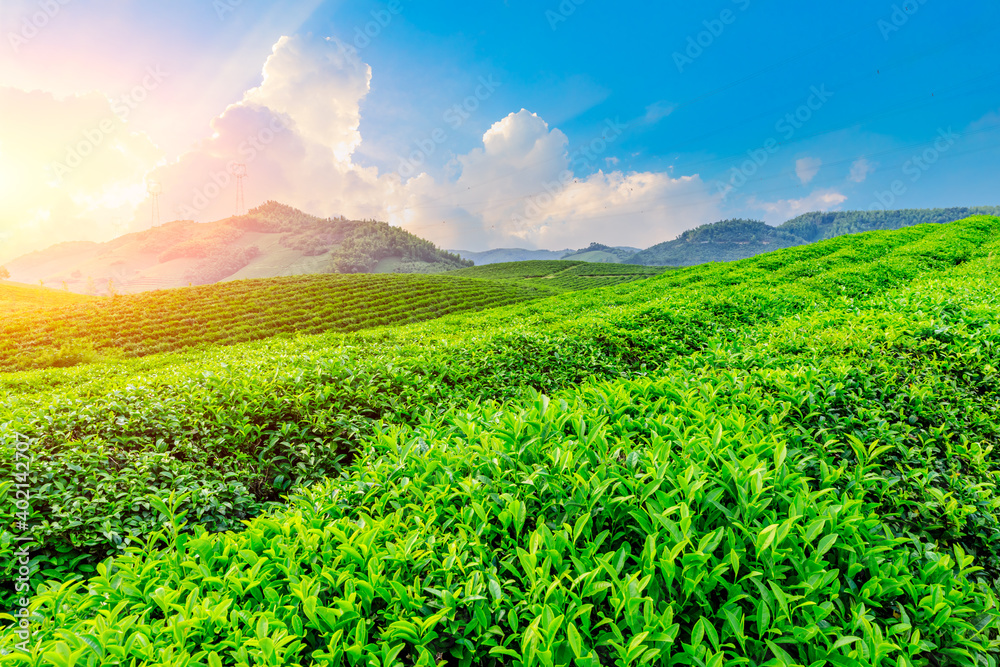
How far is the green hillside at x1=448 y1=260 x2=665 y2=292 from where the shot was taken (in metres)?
66.6

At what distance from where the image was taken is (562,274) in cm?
8169

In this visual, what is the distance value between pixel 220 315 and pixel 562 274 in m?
60.8

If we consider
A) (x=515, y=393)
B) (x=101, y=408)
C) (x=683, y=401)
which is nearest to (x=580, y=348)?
(x=515, y=393)

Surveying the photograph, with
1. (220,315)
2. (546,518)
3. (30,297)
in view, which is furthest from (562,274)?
(546,518)

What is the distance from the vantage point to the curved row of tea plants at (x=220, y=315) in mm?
24094

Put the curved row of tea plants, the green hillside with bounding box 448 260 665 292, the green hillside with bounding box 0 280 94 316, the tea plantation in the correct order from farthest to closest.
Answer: the green hillside with bounding box 448 260 665 292, the green hillside with bounding box 0 280 94 316, the curved row of tea plants, the tea plantation

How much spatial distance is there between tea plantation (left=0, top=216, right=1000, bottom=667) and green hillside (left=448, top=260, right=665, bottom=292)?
187 ft

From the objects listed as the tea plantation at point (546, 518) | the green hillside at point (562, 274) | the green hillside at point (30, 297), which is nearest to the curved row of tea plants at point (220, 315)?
the green hillside at point (30, 297)

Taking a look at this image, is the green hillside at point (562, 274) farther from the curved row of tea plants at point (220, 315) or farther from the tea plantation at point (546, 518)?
the tea plantation at point (546, 518)

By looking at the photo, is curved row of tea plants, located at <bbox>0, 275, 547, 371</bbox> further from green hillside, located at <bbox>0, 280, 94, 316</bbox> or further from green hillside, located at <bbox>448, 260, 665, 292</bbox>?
green hillside, located at <bbox>448, 260, 665, 292</bbox>

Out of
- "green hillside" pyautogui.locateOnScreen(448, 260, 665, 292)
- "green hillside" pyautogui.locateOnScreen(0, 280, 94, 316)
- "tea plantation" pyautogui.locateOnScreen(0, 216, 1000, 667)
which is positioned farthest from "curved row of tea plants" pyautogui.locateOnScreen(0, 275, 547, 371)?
"tea plantation" pyautogui.locateOnScreen(0, 216, 1000, 667)

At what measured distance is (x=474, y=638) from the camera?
5.97 ft

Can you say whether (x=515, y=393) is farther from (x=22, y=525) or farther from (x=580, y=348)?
(x=22, y=525)

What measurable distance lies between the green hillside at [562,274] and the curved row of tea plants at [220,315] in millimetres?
22983
